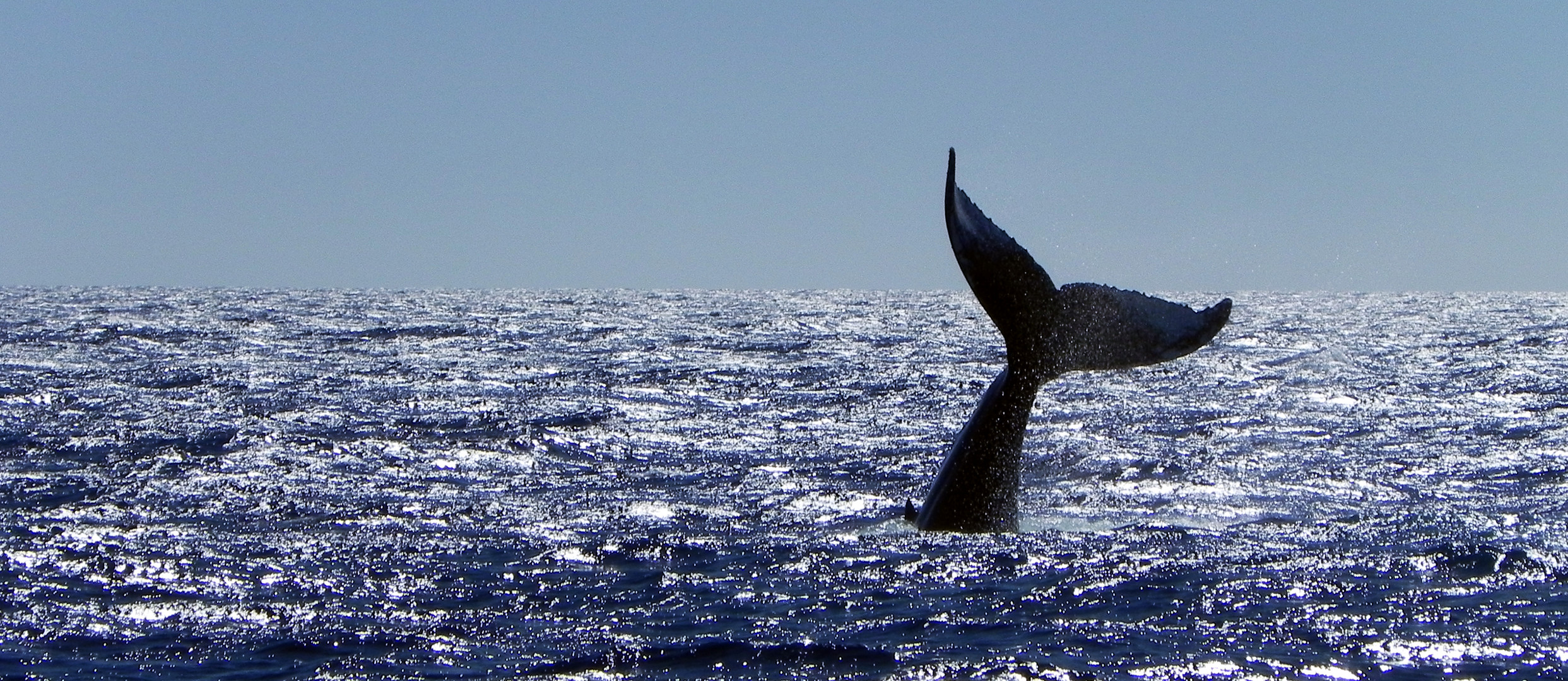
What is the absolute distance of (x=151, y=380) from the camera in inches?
931

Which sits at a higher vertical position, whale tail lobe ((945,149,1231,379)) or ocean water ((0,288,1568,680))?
whale tail lobe ((945,149,1231,379))

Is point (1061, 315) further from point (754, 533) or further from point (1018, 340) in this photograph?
point (754, 533)

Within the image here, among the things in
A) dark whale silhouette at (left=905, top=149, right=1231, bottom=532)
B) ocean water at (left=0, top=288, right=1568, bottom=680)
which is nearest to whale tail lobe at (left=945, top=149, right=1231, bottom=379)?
dark whale silhouette at (left=905, top=149, right=1231, bottom=532)

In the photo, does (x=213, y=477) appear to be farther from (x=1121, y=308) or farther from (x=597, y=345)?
(x=597, y=345)

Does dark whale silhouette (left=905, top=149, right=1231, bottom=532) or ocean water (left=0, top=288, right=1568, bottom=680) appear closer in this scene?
ocean water (left=0, top=288, right=1568, bottom=680)

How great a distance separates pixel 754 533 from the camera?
33.9ft

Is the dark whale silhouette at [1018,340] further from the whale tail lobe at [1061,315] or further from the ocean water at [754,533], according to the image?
the ocean water at [754,533]

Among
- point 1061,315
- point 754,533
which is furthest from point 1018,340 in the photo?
point 754,533

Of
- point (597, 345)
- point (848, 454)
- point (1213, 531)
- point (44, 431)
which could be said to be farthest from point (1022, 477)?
point (597, 345)

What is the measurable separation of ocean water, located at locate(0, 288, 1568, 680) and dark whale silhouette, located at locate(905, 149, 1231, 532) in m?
0.30

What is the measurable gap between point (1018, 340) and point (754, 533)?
6.67ft

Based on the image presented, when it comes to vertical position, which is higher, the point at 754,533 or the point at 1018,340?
the point at 1018,340

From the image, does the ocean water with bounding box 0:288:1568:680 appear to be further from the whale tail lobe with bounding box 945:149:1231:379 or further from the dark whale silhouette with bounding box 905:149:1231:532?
the whale tail lobe with bounding box 945:149:1231:379

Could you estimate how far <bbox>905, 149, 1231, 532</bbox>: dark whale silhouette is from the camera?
9.53m
